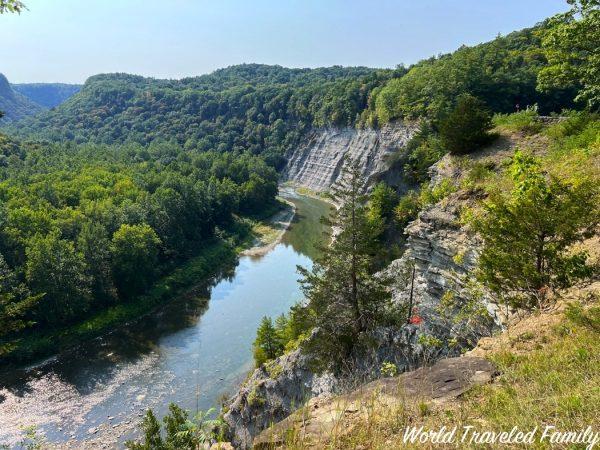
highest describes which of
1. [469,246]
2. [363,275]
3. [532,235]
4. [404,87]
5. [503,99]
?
[404,87]

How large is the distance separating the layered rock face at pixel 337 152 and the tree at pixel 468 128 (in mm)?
29764

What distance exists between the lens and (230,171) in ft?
288

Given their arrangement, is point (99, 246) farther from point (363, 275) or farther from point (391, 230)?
point (363, 275)

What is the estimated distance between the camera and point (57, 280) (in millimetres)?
35250

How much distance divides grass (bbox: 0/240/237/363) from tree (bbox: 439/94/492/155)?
25.8m

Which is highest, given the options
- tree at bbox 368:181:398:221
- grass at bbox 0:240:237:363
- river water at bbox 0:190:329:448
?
tree at bbox 368:181:398:221

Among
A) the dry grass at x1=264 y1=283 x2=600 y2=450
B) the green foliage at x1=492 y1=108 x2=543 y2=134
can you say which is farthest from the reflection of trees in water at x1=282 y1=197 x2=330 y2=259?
the dry grass at x1=264 y1=283 x2=600 y2=450

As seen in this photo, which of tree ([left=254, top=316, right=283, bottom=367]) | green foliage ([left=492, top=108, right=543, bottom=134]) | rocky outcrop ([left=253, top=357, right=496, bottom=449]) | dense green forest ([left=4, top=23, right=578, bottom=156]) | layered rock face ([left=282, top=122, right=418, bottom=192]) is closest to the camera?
rocky outcrop ([left=253, top=357, right=496, bottom=449])

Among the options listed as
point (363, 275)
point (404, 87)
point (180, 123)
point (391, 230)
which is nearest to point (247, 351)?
point (391, 230)

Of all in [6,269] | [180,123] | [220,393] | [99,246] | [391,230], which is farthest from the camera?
[180,123]

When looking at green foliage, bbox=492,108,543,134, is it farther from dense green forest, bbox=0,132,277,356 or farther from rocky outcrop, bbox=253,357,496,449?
dense green forest, bbox=0,132,277,356

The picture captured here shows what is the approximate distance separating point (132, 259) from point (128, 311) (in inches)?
216

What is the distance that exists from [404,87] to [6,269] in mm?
54252

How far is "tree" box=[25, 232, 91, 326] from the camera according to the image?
34.7m
